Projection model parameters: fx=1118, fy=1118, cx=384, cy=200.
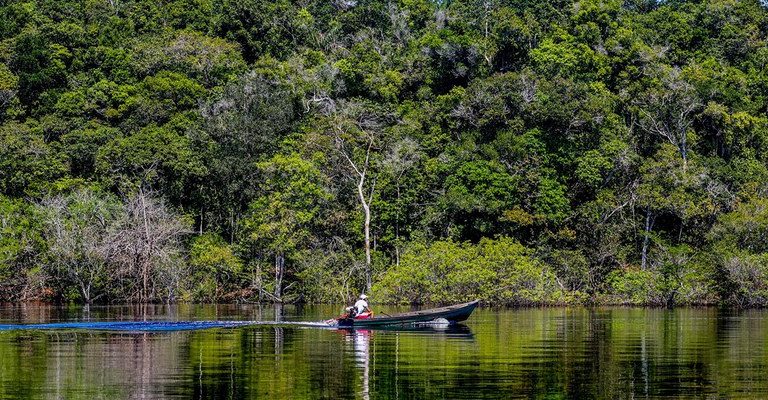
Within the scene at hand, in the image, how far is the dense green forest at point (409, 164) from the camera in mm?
54688

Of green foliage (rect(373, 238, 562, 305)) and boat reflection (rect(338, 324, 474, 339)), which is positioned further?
green foliage (rect(373, 238, 562, 305))

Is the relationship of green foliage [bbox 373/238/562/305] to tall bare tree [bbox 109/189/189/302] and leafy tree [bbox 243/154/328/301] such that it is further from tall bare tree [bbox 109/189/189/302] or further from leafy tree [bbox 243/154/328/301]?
tall bare tree [bbox 109/189/189/302]

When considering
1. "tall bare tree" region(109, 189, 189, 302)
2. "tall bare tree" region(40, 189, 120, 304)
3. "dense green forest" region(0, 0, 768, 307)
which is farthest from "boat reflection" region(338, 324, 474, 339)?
"tall bare tree" region(40, 189, 120, 304)

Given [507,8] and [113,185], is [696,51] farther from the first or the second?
[113,185]

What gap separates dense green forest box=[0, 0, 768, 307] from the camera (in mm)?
54688

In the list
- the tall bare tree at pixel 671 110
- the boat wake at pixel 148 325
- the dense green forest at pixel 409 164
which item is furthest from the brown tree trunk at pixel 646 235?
the boat wake at pixel 148 325

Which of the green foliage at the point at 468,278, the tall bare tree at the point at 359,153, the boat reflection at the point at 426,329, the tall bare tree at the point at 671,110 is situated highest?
the tall bare tree at the point at 671,110

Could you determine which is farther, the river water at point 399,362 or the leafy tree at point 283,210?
the leafy tree at point 283,210

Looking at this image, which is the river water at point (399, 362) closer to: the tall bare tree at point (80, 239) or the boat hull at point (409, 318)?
the boat hull at point (409, 318)

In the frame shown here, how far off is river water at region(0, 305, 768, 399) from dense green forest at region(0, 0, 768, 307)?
47.3 feet

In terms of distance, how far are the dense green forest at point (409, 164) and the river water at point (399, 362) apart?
14422mm

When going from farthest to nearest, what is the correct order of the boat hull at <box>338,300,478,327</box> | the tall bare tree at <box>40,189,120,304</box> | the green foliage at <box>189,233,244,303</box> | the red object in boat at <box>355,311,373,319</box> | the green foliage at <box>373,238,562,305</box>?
the green foliage at <box>189,233,244,303</box>, the tall bare tree at <box>40,189,120,304</box>, the green foliage at <box>373,238,562,305</box>, the red object in boat at <box>355,311,373,319</box>, the boat hull at <box>338,300,478,327</box>

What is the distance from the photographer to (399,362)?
2562 centimetres

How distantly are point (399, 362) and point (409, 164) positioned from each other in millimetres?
33731
